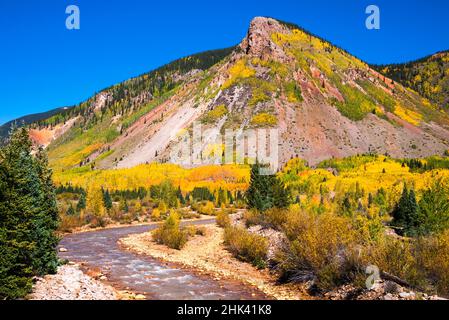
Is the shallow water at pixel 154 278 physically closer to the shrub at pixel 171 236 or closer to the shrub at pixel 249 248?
the shrub at pixel 171 236

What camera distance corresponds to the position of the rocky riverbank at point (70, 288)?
63.8ft

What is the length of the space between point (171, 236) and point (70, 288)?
19122 millimetres

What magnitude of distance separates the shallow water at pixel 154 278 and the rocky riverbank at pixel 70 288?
1547 millimetres

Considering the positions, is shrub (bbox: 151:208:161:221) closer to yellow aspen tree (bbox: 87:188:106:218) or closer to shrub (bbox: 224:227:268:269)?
yellow aspen tree (bbox: 87:188:106:218)

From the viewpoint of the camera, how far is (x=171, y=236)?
40312mm

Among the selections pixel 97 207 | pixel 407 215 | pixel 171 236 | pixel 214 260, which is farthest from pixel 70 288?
pixel 97 207

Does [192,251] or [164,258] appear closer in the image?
[164,258]

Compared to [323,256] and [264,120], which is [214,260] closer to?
[323,256]

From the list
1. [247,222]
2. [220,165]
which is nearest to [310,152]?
[220,165]

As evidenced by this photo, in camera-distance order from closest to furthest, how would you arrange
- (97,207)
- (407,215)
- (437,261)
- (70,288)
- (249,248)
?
(437,261), (70,288), (249,248), (407,215), (97,207)

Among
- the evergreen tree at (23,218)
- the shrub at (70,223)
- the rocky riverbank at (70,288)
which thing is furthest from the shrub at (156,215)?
the evergreen tree at (23,218)

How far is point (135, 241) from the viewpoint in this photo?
45.5m

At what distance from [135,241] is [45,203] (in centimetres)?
2380

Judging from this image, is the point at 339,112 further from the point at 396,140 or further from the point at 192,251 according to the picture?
the point at 192,251
